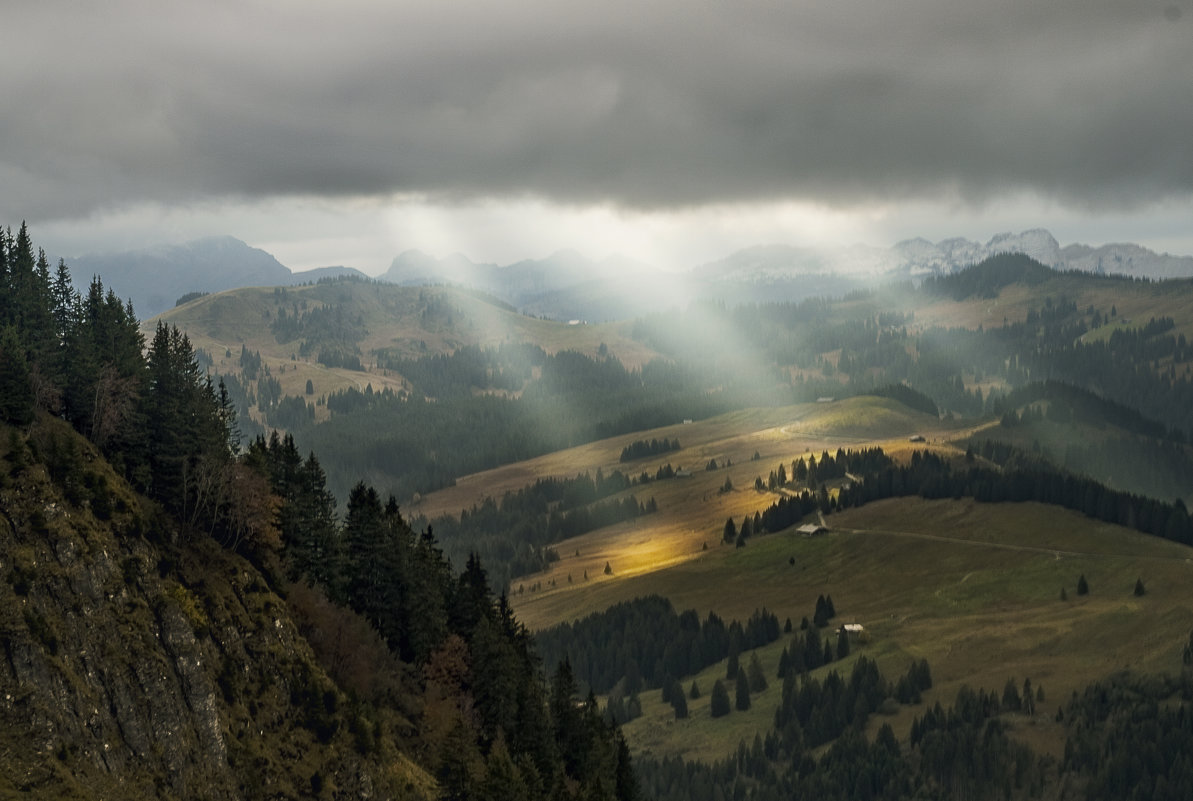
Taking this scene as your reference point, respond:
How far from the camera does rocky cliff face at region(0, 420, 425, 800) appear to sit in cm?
5491

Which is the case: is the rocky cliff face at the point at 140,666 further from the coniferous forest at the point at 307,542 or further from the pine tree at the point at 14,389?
the pine tree at the point at 14,389

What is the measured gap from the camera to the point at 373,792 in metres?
70.4

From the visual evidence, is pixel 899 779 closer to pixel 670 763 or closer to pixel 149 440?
pixel 670 763

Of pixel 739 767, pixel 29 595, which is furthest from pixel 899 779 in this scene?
pixel 29 595

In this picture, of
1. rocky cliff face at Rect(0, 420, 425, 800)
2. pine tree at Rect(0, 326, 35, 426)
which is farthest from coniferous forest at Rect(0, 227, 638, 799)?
rocky cliff face at Rect(0, 420, 425, 800)

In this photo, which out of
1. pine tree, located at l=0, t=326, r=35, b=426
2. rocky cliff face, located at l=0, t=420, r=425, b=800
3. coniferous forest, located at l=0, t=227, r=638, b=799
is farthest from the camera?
coniferous forest, located at l=0, t=227, r=638, b=799

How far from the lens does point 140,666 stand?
61312 mm

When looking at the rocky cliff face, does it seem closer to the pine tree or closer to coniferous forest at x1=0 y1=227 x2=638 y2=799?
coniferous forest at x1=0 y1=227 x2=638 y2=799

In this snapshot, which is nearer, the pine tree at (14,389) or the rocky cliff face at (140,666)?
the rocky cliff face at (140,666)

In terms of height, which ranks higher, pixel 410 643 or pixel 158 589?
pixel 158 589

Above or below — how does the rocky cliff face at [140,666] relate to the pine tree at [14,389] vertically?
below

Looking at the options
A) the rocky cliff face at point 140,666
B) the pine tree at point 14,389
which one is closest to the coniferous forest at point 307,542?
the pine tree at point 14,389

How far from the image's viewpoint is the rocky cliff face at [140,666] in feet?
180

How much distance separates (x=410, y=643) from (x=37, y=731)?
41309mm
